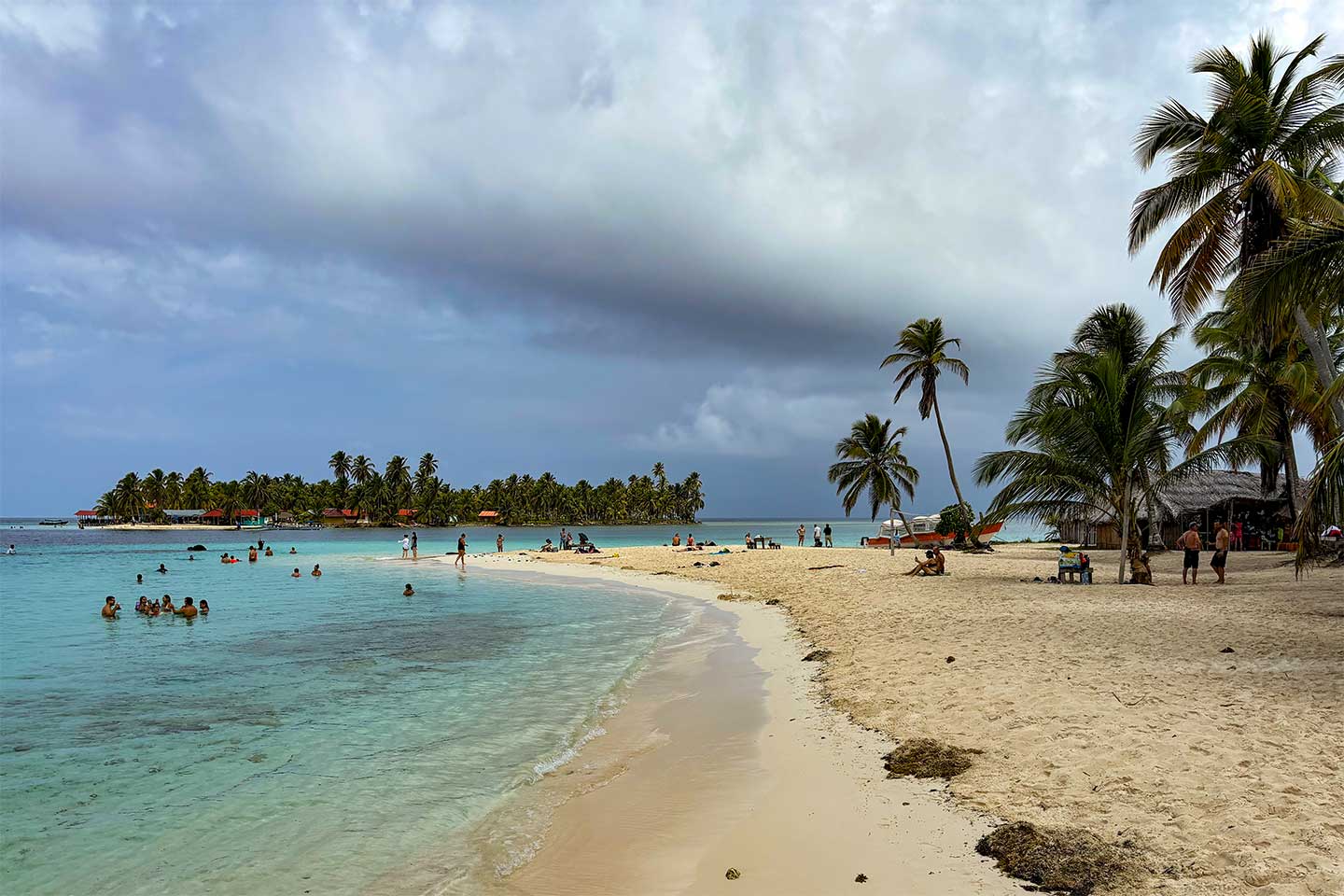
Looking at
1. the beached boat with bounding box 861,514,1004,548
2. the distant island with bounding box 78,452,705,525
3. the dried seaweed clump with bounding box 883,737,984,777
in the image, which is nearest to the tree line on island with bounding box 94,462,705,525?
the distant island with bounding box 78,452,705,525

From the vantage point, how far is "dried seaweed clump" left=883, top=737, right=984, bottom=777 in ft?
19.7

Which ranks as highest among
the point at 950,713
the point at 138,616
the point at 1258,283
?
the point at 1258,283

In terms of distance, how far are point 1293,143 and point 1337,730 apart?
1492cm

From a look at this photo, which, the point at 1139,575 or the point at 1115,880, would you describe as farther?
the point at 1139,575

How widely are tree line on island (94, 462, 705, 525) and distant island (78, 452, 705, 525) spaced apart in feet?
0.54

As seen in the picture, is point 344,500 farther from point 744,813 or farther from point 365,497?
point 744,813

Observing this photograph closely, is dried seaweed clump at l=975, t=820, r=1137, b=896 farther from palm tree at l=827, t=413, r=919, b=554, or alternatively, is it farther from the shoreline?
palm tree at l=827, t=413, r=919, b=554

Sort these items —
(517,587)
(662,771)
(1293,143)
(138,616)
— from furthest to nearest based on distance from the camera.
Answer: (517,587) → (138,616) → (1293,143) → (662,771)

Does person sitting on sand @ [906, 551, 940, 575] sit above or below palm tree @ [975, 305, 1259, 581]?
below

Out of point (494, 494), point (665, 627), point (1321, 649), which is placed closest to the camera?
point (1321, 649)

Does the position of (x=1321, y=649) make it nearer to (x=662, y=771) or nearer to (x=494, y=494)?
(x=662, y=771)

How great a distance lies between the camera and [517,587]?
28.9 metres

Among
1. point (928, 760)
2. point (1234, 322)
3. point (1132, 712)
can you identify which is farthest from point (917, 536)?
point (928, 760)

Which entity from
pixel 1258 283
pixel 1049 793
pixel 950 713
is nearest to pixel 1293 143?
pixel 1258 283
